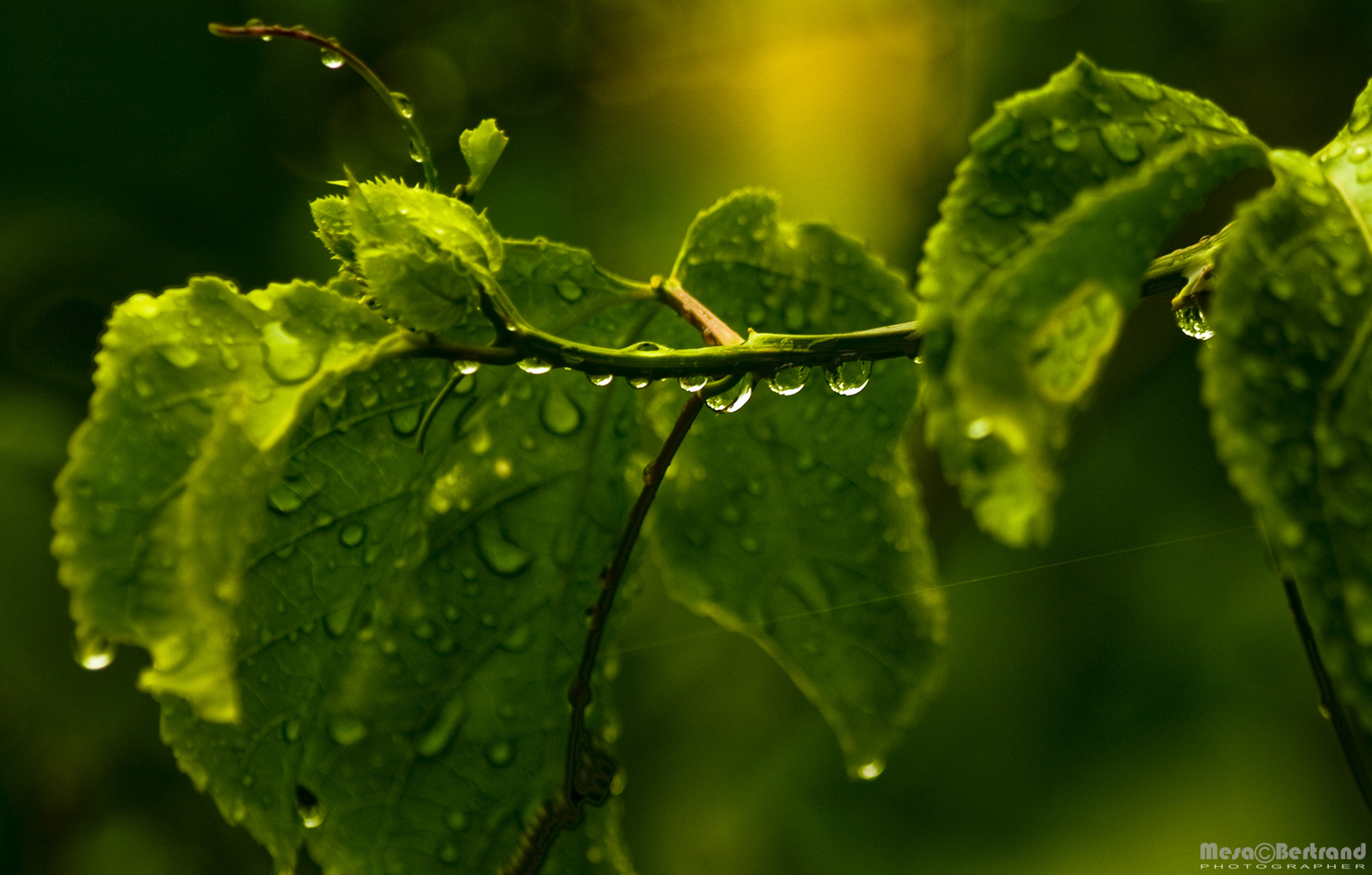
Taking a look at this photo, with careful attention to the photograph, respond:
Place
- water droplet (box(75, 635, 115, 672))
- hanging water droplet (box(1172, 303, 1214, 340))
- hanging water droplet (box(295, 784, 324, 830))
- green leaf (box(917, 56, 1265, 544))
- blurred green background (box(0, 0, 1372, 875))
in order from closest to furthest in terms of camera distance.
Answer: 1. green leaf (box(917, 56, 1265, 544))
2. water droplet (box(75, 635, 115, 672))
3. hanging water droplet (box(1172, 303, 1214, 340))
4. hanging water droplet (box(295, 784, 324, 830))
5. blurred green background (box(0, 0, 1372, 875))

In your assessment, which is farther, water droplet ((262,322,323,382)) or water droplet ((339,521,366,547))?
water droplet ((339,521,366,547))

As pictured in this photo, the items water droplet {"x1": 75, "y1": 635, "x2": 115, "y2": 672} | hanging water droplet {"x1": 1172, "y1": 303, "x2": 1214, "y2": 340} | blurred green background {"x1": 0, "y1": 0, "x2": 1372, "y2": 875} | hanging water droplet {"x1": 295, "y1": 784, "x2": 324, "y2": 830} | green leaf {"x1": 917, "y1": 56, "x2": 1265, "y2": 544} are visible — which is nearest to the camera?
green leaf {"x1": 917, "y1": 56, "x2": 1265, "y2": 544}

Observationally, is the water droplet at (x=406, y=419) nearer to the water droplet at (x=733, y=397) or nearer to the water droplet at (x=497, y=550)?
the water droplet at (x=497, y=550)

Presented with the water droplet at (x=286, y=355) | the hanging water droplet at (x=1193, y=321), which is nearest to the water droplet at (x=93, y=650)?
the water droplet at (x=286, y=355)

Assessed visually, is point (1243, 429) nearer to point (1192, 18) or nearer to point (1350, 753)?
point (1350, 753)

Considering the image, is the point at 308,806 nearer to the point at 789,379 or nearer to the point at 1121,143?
the point at 789,379

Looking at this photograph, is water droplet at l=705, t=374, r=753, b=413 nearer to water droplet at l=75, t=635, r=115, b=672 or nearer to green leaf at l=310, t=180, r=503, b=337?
green leaf at l=310, t=180, r=503, b=337

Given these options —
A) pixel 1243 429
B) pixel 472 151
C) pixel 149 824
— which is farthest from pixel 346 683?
pixel 149 824

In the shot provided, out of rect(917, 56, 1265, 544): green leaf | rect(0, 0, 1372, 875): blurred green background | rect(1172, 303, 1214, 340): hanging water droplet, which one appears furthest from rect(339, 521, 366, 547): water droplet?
rect(0, 0, 1372, 875): blurred green background

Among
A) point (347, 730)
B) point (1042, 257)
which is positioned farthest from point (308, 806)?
point (1042, 257)
